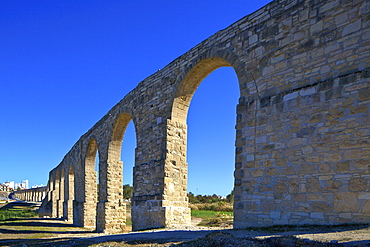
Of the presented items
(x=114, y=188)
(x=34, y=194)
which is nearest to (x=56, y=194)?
(x=114, y=188)

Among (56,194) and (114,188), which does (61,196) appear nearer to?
(56,194)

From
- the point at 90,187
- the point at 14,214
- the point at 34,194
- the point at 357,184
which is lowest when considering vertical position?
the point at 34,194

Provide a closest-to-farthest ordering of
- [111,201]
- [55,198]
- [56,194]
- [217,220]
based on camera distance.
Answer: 1. [217,220]
2. [111,201]
3. [55,198]
4. [56,194]

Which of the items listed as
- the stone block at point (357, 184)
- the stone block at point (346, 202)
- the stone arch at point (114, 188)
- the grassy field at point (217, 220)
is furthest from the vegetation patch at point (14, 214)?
the stone block at point (357, 184)

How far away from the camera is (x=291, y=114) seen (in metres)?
7.67

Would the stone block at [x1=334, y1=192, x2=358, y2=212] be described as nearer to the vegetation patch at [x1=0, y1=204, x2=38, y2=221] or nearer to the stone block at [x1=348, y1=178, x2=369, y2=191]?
the stone block at [x1=348, y1=178, x2=369, y2=191]

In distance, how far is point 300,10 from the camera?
25.8 feet

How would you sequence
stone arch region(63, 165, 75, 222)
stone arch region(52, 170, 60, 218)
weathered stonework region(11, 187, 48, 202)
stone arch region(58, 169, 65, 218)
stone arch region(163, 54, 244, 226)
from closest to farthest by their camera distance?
stone arch region(163, 54, 244, 226)
stone arch region(63, 165, 75, 222)
stone arch region(58, 169, 65, 218)
stone arch region(52, 170, 60, 218)
weathered stonework region(11, 187, 48, 202)

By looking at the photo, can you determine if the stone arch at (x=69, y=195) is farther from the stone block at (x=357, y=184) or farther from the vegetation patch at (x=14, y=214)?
the stone block at (x=357, y=184)

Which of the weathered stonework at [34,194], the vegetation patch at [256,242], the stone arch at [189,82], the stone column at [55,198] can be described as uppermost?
the stone arch at [189,82]

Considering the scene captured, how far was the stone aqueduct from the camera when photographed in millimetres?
6699

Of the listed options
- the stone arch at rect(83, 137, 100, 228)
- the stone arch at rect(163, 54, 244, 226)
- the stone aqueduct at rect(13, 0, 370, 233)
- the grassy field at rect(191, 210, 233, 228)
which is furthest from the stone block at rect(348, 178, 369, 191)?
the stone arch at rect(83, 137, 100, 228)

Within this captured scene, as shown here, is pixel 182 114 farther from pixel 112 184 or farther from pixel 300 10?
pixel 112 184

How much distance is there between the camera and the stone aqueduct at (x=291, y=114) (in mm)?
6699
